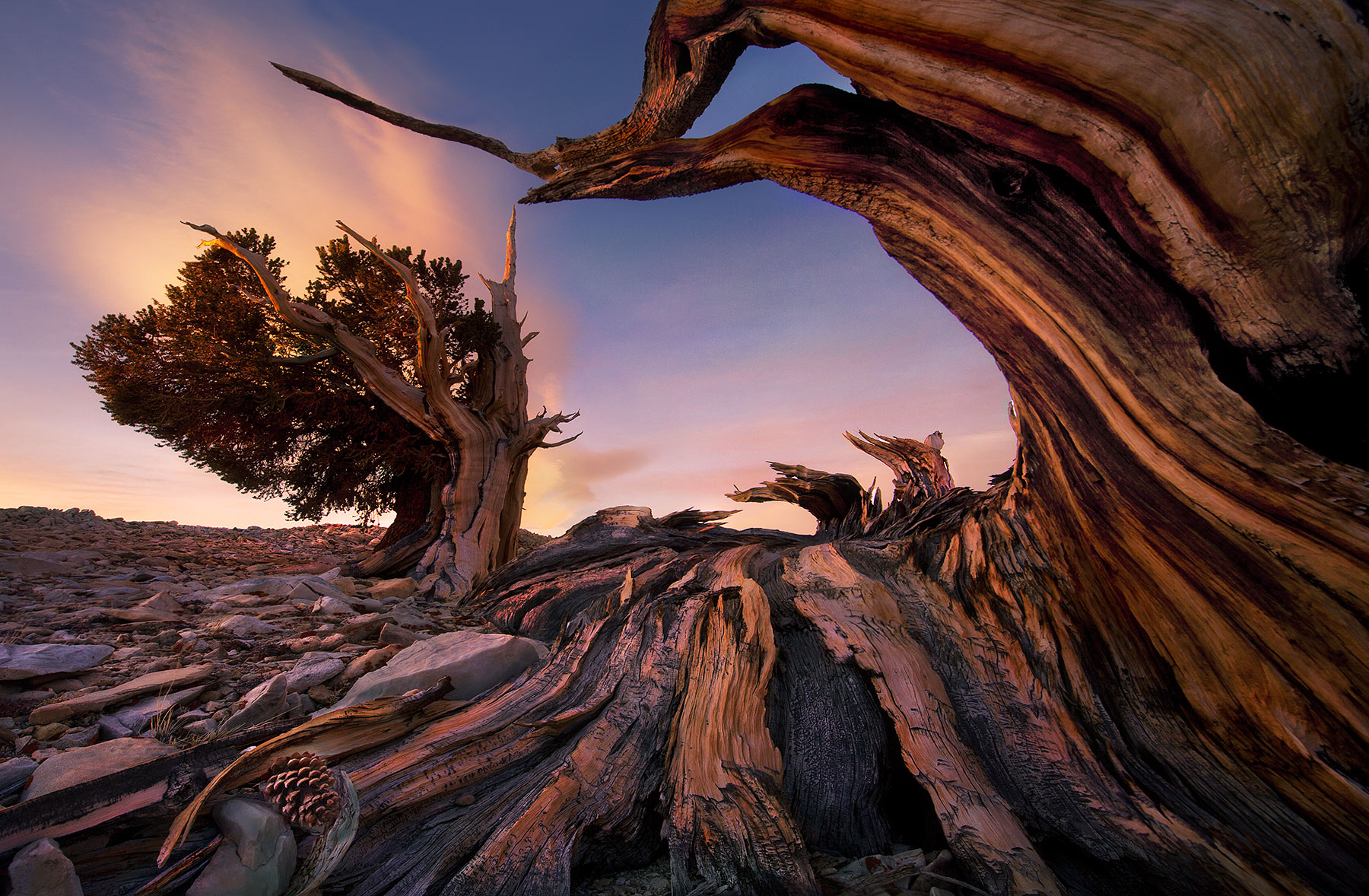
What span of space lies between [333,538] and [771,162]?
13173 millimetres

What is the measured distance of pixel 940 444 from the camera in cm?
830

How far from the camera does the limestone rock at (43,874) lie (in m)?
1.39

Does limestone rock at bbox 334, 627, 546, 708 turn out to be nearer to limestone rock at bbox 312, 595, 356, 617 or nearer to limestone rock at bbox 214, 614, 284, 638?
limestone rock at bbox 214, 614, 284, 638

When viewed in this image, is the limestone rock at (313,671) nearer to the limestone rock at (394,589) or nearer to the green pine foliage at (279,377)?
the limestone rock at (394,589)

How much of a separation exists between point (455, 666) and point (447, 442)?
6.14 meters

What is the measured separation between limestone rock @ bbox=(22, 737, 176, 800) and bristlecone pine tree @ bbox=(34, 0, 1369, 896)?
61 cm

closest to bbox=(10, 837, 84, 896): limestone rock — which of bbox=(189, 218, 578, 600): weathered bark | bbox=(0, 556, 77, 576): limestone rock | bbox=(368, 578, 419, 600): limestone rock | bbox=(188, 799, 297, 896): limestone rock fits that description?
bbox=(188, 799, 297, 896): limestone rock

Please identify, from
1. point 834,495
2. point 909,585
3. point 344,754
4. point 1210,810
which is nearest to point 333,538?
point 834,495

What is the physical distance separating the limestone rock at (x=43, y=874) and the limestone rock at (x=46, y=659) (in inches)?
87.8

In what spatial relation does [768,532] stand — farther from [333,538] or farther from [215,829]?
[333,538]

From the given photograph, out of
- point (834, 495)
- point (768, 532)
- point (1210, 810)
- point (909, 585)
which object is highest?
point (834, 495)

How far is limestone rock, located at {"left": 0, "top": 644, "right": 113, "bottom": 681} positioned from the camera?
290 cm

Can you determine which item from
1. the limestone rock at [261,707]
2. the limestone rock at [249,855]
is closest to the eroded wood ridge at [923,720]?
the limestone rock at [249,855]

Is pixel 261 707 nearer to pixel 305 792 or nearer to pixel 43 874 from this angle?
pixel 305 792
